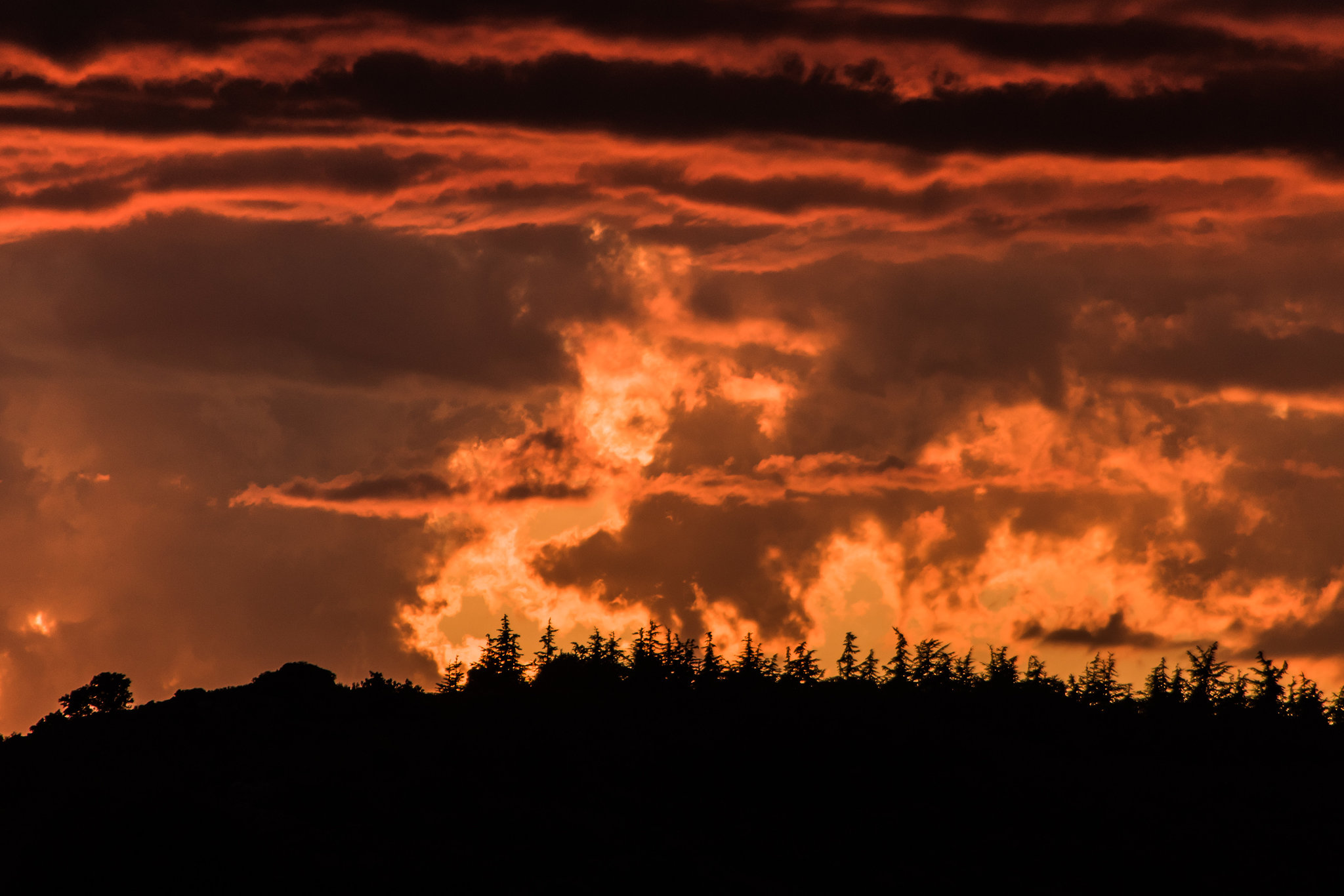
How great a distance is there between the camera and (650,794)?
12100 centimetres

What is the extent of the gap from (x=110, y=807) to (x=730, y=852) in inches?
1780

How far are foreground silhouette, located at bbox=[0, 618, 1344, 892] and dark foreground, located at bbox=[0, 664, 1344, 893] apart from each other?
0.99ft

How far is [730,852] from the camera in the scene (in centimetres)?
10762

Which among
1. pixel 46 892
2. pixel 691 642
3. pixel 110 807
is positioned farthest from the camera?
pixel 691 642

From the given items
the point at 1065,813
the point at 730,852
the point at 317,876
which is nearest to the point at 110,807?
the point at 317,876

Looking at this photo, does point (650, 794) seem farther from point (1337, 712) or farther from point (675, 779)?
point (1337, 712)

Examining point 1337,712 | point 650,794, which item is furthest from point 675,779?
point 1337,712

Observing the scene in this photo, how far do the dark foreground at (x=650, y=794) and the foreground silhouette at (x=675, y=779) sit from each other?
0.30m

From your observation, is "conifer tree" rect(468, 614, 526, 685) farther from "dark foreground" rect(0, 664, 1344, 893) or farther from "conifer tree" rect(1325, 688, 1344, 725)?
"conifer tree" rect(1325, 688, 1344, 725)

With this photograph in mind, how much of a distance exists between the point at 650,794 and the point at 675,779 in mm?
3436

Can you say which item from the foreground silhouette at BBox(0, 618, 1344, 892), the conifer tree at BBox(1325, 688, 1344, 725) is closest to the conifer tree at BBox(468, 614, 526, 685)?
the foreground silhouette at BBox(0, 618, 1344, 892)

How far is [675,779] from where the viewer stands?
124m

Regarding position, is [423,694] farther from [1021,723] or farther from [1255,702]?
[1255,702]

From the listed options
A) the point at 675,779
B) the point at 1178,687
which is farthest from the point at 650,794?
the point at 1178,687
